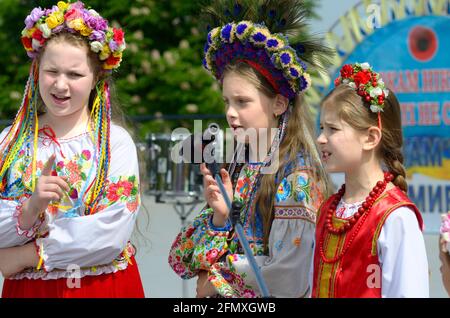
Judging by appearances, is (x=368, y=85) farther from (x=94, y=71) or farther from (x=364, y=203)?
(x=94, y=71)

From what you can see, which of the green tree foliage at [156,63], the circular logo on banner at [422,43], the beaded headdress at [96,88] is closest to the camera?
the beaded headdress at [96,88]

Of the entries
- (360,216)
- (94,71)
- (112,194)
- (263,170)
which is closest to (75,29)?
(94,71)

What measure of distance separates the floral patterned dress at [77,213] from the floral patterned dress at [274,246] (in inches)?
11.1

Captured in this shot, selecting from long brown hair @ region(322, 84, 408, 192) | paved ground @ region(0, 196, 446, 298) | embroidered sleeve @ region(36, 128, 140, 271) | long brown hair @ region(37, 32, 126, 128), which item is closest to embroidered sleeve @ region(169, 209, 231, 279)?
embroidered sleeve @ region(36, 128, 140, 271)

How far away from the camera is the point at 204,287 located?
287cm

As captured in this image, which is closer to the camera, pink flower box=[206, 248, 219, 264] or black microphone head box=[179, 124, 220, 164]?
black microphone head box=[179, 124, 220, 164]

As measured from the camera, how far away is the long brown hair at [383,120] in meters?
2.62

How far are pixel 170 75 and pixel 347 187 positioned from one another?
8.78m

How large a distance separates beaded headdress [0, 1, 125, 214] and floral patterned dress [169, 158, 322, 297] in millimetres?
424

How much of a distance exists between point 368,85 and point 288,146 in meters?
0.41

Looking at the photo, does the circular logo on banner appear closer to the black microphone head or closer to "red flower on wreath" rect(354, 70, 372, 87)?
"red flower on wreath" rect(354, 70, 372, 87)

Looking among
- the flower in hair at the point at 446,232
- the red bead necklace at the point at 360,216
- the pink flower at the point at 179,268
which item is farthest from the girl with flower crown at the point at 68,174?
the flower in hair at the point at 446,232

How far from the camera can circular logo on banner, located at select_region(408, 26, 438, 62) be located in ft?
23.7

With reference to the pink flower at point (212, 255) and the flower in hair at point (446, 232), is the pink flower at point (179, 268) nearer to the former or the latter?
the pink flower at point (212, 255)
